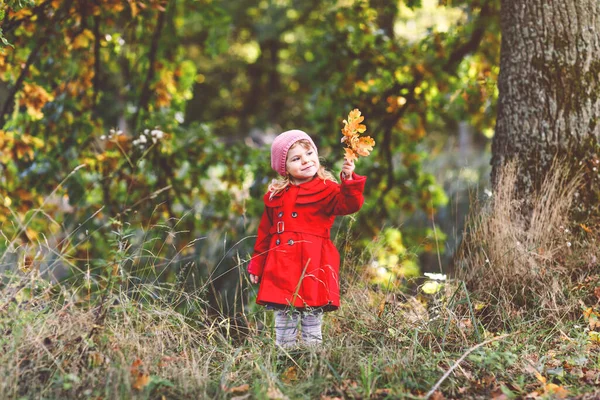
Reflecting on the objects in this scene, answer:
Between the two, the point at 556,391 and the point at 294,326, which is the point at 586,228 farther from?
the point at 294,326

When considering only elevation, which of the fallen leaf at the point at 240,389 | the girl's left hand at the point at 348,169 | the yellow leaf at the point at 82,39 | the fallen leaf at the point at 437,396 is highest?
the yellow leaf at the point at 82,39

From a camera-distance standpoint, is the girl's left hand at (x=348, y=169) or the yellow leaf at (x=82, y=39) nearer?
the girl's left hand at (x=348, y=169)

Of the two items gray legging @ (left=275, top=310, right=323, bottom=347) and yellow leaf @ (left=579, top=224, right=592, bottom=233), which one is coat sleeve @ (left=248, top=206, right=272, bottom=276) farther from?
yellow leaf @ (left=579, top=224, right=592, bottom=233)

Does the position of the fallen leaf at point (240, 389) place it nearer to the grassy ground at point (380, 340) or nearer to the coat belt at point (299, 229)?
the grassy ground at point (380, 340)

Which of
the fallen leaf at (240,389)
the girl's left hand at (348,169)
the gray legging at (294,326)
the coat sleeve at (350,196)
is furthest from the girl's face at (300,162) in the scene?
the fallen leaf at (240,389)

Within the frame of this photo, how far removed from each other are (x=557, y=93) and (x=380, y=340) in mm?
1998

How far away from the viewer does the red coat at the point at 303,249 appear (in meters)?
3.39

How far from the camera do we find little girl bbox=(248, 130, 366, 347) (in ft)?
11.1

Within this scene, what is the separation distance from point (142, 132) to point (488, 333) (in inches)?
146

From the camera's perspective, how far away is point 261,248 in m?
3.66

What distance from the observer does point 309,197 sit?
3.51 metres

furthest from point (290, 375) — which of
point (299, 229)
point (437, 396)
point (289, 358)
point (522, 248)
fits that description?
point (522, 248)

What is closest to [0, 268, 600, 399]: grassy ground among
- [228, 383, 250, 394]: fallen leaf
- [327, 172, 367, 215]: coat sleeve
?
[228, 383, 250, 394]: fallen leaf

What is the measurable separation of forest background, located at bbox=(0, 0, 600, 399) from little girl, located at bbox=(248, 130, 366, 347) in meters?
0.15
